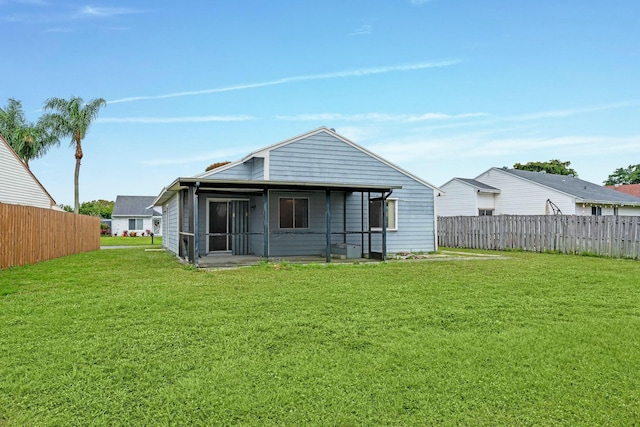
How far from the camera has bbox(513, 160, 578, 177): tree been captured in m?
48.9

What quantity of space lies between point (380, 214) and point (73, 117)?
30.4 metres

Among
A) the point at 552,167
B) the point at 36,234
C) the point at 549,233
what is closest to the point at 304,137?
the point at 36,234

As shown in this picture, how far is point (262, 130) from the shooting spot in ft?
77.3

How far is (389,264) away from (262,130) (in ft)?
45.4

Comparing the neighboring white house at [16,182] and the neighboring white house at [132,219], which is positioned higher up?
the neighboring white house at [16,182]

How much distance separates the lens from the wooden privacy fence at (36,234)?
449 inches

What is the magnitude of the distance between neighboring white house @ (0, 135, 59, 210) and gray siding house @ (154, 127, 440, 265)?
11.2 meters

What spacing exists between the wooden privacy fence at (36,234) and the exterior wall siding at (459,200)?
825 inches

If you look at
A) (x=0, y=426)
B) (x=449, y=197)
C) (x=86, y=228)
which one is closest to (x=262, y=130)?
(x=86, y=228)

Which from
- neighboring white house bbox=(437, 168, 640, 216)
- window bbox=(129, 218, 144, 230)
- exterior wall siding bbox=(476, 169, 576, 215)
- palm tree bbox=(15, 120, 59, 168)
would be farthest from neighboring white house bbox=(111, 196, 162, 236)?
exterior wall siding bbox=(476, 169, 576, 215)

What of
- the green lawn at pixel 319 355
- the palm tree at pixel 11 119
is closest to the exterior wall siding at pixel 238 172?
the green lawn at pixel 319 355

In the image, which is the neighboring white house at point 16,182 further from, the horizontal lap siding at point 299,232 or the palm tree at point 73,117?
the horizontal lap siding at point 299,232

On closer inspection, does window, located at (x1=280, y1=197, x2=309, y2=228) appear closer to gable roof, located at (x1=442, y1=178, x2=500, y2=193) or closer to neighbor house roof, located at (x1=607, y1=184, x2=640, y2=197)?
gable roof, located at (x1=442, y1=178, x2=500, y2=193)

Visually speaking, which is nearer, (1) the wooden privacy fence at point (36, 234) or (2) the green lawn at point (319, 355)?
(2) the green lawn at point (319, 355)
